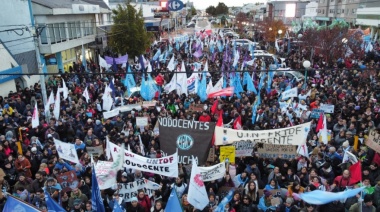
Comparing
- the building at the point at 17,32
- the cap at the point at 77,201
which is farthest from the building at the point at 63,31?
the cap at the point at 77,201

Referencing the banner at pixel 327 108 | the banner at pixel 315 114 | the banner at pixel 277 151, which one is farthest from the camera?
the banner at pixel 327 108

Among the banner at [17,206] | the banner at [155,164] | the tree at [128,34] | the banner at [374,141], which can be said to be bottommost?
the banner at [155,164]

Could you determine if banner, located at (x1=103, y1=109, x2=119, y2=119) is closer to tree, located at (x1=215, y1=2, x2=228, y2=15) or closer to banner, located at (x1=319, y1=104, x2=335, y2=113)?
banner, located at (x1=319, y1=104, x2=335, y2=113)

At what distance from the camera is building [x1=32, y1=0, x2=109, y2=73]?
80.2 feet

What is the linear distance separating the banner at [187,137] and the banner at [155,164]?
0.91m

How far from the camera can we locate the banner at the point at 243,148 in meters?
9.48

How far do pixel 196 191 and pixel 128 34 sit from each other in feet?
79.3

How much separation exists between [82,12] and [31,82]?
9.70 metres

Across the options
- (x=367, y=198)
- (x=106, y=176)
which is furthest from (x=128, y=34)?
(x=367, y=198)

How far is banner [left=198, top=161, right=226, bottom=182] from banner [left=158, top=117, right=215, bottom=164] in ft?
2.38

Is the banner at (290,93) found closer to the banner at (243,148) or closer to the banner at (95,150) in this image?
the banner at (243,148)

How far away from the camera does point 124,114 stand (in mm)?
14117

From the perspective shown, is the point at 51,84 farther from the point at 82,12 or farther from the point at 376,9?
the point at 376,9

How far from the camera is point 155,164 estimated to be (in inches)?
324
